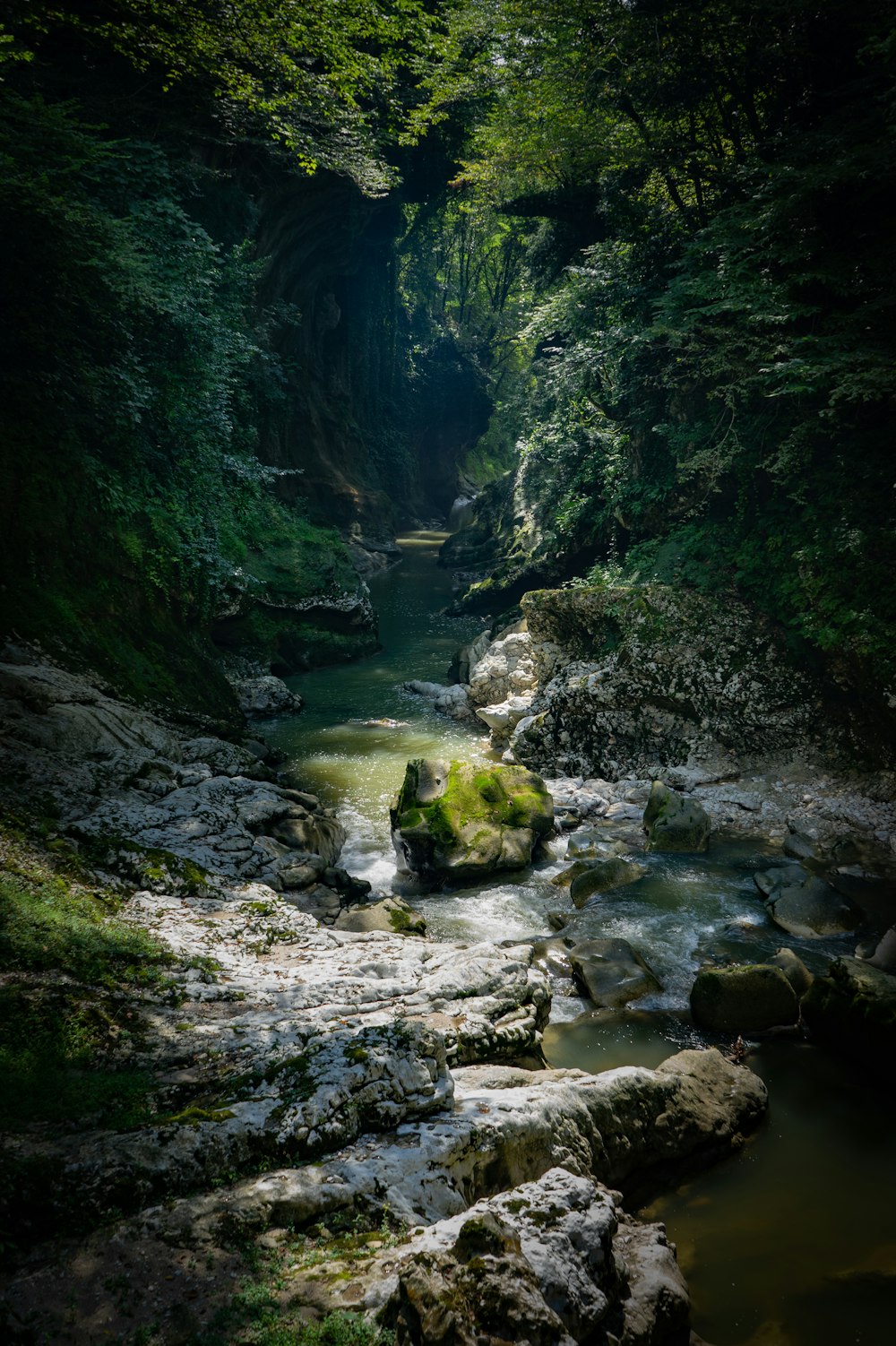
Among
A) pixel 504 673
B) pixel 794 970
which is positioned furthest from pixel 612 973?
pixel 504 673

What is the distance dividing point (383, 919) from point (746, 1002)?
3.58m

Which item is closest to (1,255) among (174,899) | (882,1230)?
(174,899)

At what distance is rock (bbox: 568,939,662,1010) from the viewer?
6.79m

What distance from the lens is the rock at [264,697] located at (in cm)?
1566

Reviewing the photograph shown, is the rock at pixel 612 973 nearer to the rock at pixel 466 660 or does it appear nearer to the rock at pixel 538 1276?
the rock at pixel 538 1276

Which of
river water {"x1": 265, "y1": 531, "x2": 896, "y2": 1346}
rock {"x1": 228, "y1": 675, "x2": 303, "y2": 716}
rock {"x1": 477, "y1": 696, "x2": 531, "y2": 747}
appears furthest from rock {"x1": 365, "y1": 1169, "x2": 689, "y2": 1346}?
rock {"x1": 228, "y1": 675, "x2": 303, "y2": 716}

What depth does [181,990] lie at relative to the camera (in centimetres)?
512

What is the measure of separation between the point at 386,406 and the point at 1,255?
31.3 m

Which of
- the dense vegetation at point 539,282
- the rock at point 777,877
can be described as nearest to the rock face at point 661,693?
the dense vegetation at point 539,282

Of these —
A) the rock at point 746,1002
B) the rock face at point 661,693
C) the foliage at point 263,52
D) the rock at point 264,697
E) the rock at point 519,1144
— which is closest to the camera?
the rock at point 519,1144

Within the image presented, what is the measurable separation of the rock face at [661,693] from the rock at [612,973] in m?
5.48

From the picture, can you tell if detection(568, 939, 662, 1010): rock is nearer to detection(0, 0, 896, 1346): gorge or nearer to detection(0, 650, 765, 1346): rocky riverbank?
detection(0, 0, 896, 1346): gorge

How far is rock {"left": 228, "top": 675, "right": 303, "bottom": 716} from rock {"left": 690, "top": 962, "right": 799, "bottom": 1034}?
1133 cm

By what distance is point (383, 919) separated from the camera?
7.60 m
